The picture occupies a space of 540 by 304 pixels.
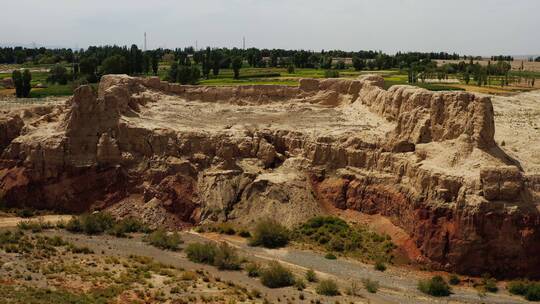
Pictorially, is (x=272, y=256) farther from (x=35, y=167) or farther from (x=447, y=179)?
(x=35, y=167)

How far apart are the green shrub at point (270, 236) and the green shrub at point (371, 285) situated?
750 centimetres

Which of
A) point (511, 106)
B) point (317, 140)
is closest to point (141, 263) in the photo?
point (317, 140)

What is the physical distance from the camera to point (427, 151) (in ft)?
126

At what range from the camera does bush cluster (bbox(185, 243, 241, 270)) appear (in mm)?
35750

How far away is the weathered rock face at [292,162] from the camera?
3388 cm

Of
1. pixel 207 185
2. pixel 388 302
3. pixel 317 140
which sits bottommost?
pixel 388 302

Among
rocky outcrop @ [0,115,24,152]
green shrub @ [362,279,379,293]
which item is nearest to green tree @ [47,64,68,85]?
rocky outcrop @ [0,115,24,152]

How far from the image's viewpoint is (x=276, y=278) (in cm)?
3291

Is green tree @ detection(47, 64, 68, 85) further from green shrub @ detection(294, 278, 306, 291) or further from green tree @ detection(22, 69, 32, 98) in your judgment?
green shrub @ detection(294, 278, 306, 291)

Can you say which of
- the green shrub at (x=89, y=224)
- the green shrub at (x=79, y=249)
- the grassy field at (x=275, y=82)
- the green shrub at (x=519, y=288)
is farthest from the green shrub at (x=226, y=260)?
the grassy field at (x=275, y=82)

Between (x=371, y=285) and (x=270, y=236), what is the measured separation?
8.57 metres

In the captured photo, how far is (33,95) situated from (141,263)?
56.0m

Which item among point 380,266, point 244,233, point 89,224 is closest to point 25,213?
point 89,224

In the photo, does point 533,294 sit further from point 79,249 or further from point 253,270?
point 79,249
